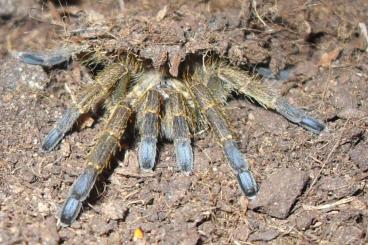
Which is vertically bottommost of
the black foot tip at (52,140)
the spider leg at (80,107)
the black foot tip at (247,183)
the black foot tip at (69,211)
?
the black foot tip at (247,183)

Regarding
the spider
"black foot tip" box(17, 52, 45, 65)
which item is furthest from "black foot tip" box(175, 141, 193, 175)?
"black foot tip" box(17, 52, 45, 65)

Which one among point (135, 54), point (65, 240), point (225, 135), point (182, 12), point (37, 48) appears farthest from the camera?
point (37, 48)

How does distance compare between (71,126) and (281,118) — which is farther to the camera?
(281,118)

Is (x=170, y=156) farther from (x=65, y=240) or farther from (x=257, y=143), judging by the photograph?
(x=65, y=240)

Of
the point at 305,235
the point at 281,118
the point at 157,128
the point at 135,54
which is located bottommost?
the point at 305,235

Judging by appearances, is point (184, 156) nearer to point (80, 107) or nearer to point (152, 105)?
point (152, 105)

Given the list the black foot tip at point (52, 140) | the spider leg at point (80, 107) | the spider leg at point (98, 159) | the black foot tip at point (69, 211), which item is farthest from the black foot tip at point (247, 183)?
the black foot tip at point (52, 140)

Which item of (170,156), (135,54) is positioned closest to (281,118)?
(170,156)

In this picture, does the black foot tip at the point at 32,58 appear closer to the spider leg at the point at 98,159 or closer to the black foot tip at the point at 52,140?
the black foot tip at the point at 52,140
